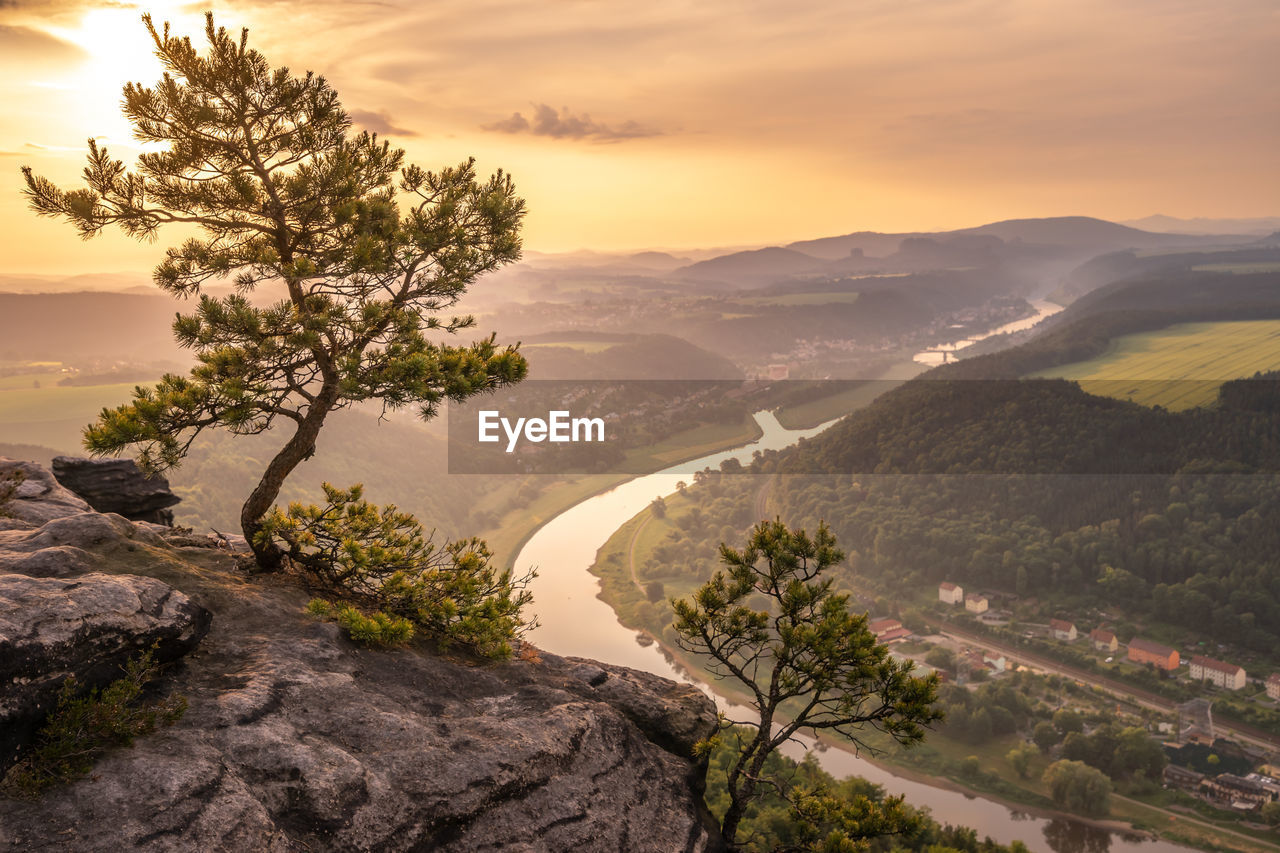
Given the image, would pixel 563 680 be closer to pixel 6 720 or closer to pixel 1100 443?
pixel 6 720

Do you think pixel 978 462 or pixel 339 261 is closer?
pixel 339 261

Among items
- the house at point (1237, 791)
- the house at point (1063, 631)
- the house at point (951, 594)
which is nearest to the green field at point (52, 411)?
the house at point (951, 594)

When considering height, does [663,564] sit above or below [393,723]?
below

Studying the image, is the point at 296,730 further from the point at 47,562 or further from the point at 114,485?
the point at 114,485

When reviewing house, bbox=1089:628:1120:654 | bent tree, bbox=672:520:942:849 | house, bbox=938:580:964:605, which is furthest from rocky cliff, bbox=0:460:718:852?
house, bbox=938:580:964:605

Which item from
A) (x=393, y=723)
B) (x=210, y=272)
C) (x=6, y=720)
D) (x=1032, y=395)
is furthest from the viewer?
(x=1032, y=395)

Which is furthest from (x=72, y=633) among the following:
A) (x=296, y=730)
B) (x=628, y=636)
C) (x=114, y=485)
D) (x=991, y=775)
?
(x=628, y=636)

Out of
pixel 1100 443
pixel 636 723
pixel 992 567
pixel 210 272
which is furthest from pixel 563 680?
pixel 1100 443
